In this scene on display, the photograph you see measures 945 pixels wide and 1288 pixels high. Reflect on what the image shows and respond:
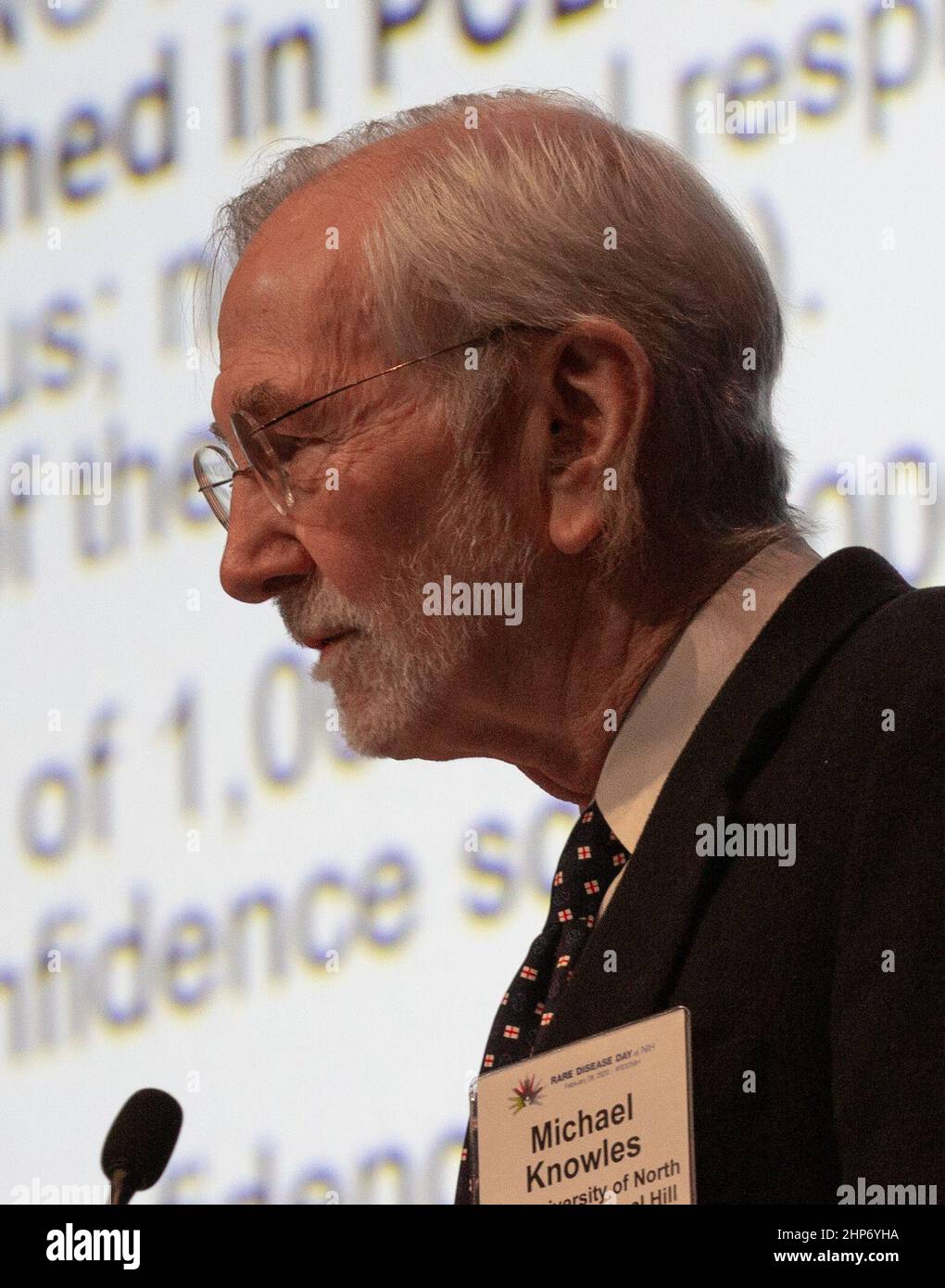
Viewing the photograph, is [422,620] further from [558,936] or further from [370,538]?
[558,936]

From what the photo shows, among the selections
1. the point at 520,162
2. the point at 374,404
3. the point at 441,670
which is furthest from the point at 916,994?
the point at 520,162

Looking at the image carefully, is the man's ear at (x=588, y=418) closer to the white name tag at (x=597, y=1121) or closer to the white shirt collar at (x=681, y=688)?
the white shirt collar at (x=681, y=688)

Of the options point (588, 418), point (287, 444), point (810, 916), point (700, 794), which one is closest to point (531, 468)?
point (588, 418)

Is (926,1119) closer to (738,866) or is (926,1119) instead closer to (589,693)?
(738,866)

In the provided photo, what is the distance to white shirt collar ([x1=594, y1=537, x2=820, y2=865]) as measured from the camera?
1.34 metres

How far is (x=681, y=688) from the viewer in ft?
4.51

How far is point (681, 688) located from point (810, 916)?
0.29 meters

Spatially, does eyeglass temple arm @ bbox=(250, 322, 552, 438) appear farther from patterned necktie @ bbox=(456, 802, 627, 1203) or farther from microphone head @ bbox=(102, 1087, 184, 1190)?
microphone head @ bbox=(102, 1087, 184, 1190)

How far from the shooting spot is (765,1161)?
3.58ft

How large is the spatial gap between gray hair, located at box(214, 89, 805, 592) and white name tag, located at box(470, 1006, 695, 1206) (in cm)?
47

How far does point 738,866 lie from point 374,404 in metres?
0.51

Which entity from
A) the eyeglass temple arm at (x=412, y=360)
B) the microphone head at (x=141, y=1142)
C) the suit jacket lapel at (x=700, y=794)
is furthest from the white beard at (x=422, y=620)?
the microphone head at (x=141, y=1142)

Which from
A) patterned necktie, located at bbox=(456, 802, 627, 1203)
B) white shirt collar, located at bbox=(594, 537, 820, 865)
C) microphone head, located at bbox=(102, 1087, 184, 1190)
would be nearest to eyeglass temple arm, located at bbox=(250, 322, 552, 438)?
white shirt collar, located at bbox=(594, 537, 820, 865)
